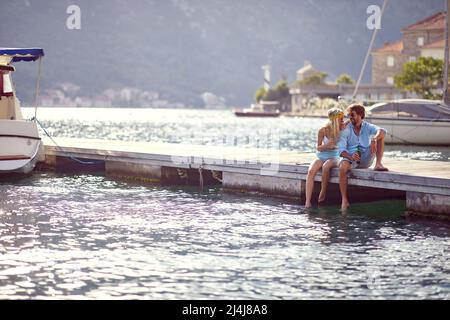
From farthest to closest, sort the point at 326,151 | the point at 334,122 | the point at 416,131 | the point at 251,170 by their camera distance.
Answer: the point at 416,131 < the point at 251,170 < the point at 326,151 < the point at 334,122

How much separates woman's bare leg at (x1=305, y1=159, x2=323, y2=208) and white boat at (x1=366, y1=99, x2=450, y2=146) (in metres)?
27.5

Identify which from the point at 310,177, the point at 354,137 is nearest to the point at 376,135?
the point at 354,137

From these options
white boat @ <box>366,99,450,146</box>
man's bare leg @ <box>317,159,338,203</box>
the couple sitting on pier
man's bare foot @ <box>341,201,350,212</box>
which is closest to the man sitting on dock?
the couple sitting on pier

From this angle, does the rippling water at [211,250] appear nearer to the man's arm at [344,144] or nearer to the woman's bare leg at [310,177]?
the woman's bare leg at [310,177]

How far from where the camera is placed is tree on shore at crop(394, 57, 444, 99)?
382 feet

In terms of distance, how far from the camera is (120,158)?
24.7 metres

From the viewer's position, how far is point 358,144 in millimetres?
17297

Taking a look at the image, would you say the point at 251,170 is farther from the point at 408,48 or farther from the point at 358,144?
the point at 408,48

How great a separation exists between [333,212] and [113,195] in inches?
Answer: 231

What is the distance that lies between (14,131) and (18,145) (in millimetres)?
558

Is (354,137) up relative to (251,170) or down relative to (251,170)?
up

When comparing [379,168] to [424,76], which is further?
[424,76]

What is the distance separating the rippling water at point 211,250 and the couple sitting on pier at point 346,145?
921 millimetres
